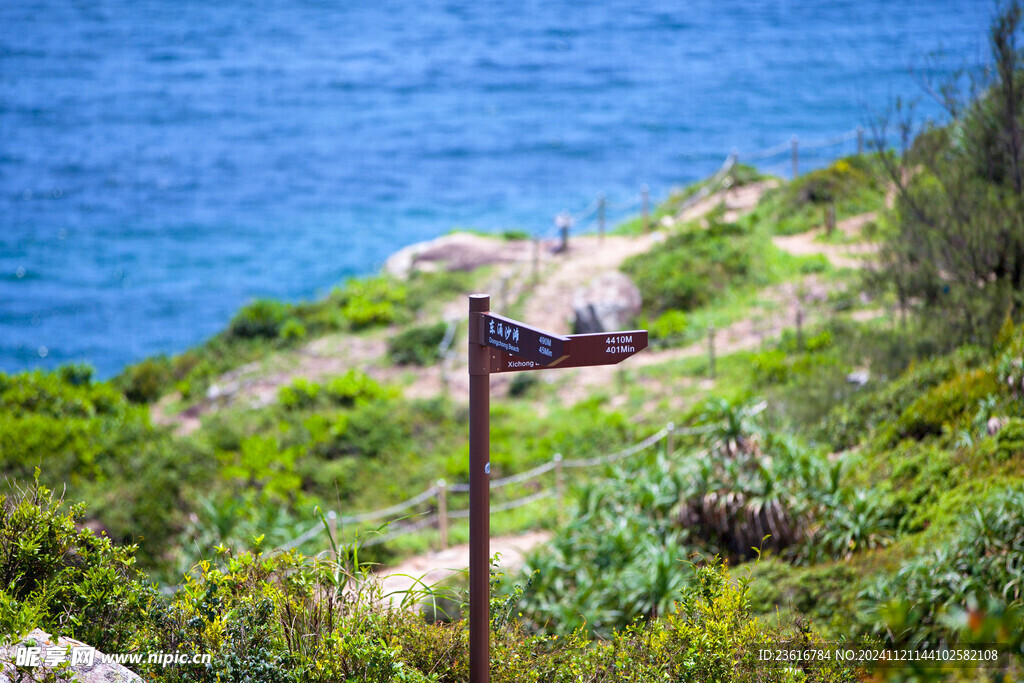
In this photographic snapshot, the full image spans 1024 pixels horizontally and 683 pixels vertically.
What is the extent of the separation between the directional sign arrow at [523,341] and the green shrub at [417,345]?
13671mm

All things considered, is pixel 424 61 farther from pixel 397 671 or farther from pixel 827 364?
pixel 397 671

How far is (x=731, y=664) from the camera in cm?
379

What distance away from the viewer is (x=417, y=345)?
695 inches

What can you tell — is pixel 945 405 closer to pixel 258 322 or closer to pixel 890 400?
pixel 890 400

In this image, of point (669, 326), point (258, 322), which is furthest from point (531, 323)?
point (258, 322)

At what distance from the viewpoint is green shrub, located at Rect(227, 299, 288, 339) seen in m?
20.6

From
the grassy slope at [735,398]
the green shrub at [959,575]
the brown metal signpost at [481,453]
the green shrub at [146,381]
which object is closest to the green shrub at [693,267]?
the grassy slope at [735,398]

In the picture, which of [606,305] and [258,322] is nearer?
[606,305]

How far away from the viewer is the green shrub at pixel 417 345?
1733cm

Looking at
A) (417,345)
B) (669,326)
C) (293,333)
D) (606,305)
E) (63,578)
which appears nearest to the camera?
(63,578)

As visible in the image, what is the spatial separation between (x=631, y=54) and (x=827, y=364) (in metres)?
62.1

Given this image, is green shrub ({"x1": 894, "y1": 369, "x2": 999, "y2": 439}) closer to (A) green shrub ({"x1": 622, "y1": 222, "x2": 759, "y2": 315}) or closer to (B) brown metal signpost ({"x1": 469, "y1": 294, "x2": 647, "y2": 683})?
(B) brown metal signpost ({"x1": 469, "y1": 294, "x2": 647, "y2": 683})

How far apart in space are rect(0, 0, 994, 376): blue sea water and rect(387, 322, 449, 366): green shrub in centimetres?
930

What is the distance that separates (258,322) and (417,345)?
5498 millimetres
